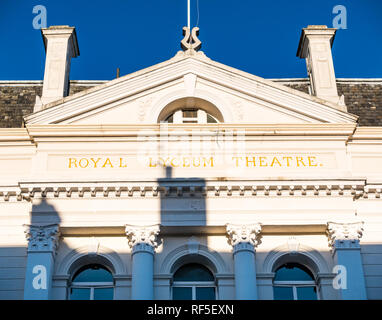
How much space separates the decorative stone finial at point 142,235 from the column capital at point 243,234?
6.66 feet

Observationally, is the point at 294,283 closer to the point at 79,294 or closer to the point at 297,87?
the point at 79,294

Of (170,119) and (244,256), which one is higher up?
(170,119)

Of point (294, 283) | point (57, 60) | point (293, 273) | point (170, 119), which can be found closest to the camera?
point (294, 283)

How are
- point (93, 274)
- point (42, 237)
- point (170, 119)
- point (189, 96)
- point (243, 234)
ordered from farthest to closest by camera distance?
point (170, 119) → point (189, 96) → point (93, 274) → point (243, 234) → point (42, 237)

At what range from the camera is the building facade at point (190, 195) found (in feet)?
67.4

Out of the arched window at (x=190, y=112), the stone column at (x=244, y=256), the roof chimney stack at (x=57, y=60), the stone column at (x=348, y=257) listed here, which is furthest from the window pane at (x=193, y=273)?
the roof chimney stack at (x=57, y=60)

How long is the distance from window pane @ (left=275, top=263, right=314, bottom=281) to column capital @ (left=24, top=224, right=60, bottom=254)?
6.26 m

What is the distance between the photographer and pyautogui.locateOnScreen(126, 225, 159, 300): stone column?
19.8m

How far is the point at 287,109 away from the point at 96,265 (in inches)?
288

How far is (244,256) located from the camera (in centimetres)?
2034

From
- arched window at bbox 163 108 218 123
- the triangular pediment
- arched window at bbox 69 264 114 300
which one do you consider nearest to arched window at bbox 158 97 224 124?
arched window at bbox 163 108 218 123

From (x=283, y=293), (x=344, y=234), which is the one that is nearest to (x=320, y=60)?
(x=344, y=234)

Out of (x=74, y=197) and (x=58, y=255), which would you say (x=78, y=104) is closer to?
(x=74, y=197)

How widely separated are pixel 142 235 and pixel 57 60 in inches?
281
